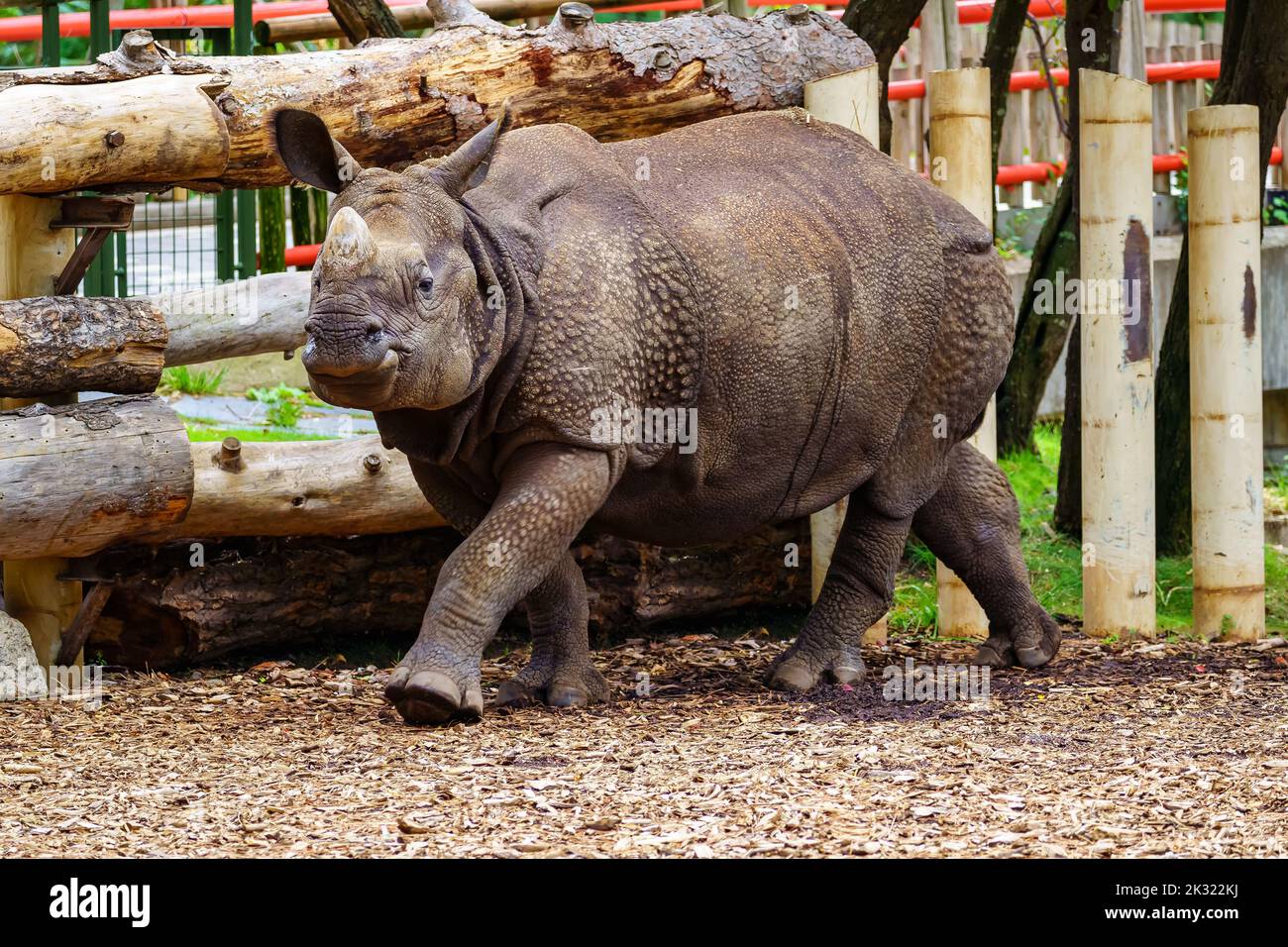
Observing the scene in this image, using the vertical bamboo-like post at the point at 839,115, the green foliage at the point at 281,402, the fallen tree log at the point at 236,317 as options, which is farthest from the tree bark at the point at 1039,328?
the green foliage at the point at 281,402

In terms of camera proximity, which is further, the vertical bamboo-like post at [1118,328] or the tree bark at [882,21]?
the tree bark at [882,21]

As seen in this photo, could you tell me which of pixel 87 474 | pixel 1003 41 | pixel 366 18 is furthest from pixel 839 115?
pixel 87 474

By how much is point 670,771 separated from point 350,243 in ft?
5.53

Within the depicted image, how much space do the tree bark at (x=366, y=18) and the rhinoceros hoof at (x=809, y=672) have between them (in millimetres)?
3350

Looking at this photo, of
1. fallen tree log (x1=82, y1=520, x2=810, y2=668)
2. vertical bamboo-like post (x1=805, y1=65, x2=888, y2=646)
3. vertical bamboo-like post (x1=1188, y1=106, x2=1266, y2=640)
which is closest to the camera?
fallen tree log (x1=82, y1=520, x2=810, y2=668)

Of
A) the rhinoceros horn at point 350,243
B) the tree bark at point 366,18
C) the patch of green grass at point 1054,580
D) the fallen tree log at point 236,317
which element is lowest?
the patch of green grass at point 1054,580

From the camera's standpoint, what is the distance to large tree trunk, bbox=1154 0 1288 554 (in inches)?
329

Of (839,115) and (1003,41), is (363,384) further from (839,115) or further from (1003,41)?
(1003,41)

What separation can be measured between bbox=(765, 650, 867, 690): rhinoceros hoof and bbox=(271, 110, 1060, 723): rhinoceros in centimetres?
1

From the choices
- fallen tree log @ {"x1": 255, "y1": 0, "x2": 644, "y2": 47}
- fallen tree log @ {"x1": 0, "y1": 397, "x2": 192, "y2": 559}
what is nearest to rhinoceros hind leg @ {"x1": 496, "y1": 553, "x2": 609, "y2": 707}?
fallen tree log @ {"x1": 0, "y1": 397, "x2": 192, "y2": 559}

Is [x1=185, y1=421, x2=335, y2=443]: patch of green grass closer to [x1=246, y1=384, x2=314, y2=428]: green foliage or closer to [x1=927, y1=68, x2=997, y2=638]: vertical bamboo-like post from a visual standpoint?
[x1=246, y1=384, x2=314, y2=428]: green foliage

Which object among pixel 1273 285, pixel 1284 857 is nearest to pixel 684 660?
pixel 1284 857

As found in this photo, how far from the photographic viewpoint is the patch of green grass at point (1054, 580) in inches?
324

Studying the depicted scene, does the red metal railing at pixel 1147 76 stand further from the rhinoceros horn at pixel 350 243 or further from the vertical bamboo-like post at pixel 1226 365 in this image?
the rhinoceros horn at pixel 350 243
